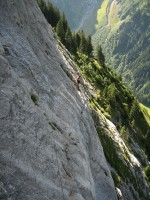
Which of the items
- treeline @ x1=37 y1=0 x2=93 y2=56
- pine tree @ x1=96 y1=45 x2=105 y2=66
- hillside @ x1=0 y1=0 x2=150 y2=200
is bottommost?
pine tree @ x1=96 y1=45 x2=105 y2=66

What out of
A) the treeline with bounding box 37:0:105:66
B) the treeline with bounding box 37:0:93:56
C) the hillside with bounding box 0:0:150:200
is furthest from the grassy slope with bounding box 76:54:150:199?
the treeline with bounding box 37:0:93:56

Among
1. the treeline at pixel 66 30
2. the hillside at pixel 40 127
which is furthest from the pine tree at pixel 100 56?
the hillside at pixel 40 127

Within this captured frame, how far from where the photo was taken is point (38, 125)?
65.3 feet

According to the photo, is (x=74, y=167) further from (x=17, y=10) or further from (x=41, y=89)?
(x=17, y=10)

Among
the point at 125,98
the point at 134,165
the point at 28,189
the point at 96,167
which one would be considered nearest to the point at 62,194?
the point at 28,189

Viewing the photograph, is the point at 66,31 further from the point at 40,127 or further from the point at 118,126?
the point at 40,127

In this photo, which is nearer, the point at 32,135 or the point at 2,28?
the point at 32,135

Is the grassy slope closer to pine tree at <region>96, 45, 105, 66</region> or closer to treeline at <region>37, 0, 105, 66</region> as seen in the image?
treeline at <region>37, 0, 105, 66</region>

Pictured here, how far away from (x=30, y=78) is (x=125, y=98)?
269 ft

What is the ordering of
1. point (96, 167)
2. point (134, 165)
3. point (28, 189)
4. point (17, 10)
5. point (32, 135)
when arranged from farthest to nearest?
point (134, 165), point (96, 167), point (17, 10), point (32, 135), point (28, 189)

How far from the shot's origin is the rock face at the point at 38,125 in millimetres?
16906

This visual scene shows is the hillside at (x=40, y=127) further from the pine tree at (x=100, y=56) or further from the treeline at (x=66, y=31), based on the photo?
the pine tree at (x=100, y=56)

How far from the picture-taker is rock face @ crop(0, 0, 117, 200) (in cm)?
1691

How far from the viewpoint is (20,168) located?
54.7ft
